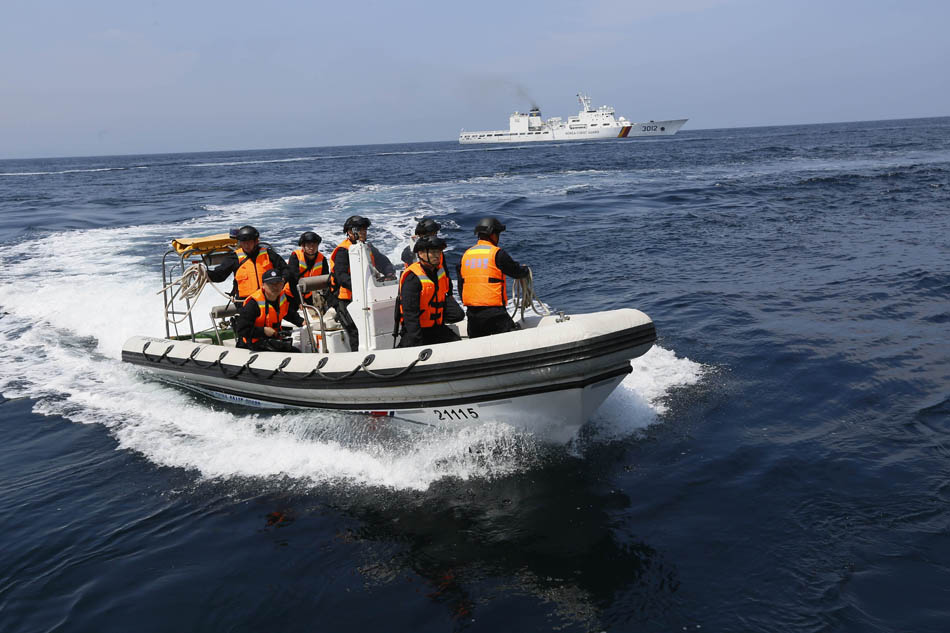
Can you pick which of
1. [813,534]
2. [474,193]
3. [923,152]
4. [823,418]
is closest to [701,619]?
[813,534]

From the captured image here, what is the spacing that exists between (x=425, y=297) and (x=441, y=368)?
26.6 inches

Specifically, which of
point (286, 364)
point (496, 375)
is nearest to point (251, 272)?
point (286, 364)

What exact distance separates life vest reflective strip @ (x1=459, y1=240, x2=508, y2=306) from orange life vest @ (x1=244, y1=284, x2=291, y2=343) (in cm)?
210

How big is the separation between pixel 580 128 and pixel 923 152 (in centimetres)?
6196

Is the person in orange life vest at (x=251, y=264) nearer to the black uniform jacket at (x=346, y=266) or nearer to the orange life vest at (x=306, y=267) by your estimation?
the orange life vest at (x=306, y=267)

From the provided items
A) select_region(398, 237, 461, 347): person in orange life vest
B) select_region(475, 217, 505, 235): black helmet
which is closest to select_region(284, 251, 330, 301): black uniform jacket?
select_region(398, 237, 461, 347): person in orange life vest

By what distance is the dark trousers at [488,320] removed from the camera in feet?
18.3

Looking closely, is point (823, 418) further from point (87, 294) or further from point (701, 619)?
point (87, 294)

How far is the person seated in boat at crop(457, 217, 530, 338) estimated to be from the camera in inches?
212

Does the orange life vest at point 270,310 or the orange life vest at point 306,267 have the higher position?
the orange life vest at point 306,267

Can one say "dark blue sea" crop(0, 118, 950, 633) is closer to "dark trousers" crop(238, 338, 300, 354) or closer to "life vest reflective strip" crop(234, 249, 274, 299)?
"dark trousers" crop(238, 338, 300, 354)

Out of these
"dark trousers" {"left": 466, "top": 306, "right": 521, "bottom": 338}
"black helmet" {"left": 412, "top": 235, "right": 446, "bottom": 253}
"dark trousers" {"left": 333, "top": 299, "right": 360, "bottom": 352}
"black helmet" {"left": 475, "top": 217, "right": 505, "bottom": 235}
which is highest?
"black helmet" {"left": 475, "top": 217, "right": 505, "bottom": 235}

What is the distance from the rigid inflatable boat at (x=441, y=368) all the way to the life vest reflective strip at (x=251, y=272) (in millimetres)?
430

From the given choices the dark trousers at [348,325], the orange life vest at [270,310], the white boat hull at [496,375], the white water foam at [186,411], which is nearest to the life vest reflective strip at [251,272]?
the orange life vest at [270,310]
